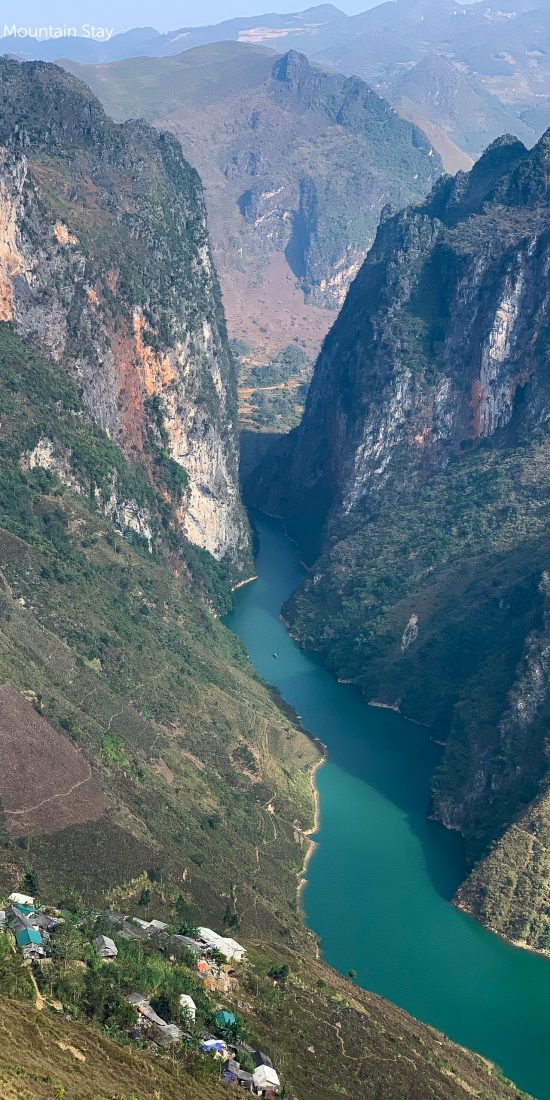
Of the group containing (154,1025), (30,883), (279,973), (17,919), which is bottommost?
(30,883)

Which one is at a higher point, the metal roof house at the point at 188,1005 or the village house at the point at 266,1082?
the metal roof house at the point at 188,1005

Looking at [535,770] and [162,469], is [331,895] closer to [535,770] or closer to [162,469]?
[535,770]

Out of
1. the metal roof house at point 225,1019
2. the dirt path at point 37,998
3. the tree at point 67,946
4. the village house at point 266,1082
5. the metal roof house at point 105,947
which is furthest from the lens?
the metal roof house at point 105,947

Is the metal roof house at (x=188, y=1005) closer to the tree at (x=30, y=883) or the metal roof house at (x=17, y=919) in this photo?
the metal roof house at (x=17, y=919)

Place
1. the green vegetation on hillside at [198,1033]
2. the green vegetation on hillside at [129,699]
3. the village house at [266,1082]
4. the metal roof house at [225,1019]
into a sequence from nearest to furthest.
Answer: the green vegetation on hillside at [198,1033] → the village house at [266,1082] → the metal roof house at [225,1019] → the green vegetation on hillside at [129,699]

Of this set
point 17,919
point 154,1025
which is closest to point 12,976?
point 154,1025

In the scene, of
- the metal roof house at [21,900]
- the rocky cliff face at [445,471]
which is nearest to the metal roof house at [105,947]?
the metal roof house at [21,900]

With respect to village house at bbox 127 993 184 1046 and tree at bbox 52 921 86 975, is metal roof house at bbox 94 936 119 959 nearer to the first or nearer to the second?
tree at bbox 52 921 86 975

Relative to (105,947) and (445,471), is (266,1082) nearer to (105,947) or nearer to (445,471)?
(105,947)
